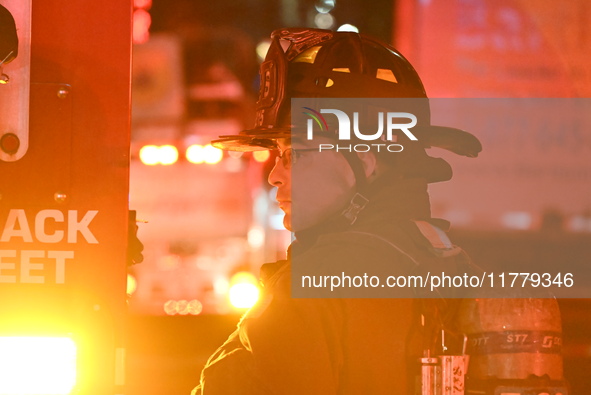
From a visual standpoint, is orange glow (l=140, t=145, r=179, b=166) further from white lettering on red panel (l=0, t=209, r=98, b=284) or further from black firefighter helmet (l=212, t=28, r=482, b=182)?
white lettering on red panel (l=0, t=209, r=98, b=284)

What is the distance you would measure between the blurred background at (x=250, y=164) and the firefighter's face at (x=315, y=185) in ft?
13.7

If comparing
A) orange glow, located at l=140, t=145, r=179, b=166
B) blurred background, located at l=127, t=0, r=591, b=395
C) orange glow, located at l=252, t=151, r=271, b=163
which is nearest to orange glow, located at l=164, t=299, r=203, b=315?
blurred background, located at l=127, t=0, r=591, b=395

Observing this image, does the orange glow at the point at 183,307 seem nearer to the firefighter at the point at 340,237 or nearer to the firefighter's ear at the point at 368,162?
the firefighter at the point at 340,237

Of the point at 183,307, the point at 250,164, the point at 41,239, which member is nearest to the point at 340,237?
the point at 41,239

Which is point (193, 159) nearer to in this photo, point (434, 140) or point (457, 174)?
point (457, 174)

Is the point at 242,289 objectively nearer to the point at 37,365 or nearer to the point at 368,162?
the point at 368,162

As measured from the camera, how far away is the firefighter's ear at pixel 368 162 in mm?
2383

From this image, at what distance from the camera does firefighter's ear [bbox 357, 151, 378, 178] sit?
2.38 m

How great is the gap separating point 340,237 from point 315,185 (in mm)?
269

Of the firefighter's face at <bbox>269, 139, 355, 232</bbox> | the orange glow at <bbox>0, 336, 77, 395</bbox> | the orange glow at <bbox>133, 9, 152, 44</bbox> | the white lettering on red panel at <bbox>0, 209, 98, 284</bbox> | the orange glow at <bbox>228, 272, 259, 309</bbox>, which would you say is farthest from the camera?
the orange glow at <bbox>133, 9, 152, 44</bbox>

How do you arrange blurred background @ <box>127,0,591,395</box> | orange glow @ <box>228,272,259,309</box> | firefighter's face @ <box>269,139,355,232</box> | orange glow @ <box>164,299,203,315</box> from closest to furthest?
firefighter's face @ <box>269,139,355,232</box> < blurred background @ <box>127,0,591,395</box> < orange glow @ <box>228,272,259,309</box> < orange glow @ <box>164,299,203,315</box>

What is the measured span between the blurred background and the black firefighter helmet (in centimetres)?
402

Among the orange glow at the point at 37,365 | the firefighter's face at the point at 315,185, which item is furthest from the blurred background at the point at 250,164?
the orange glow at the point at 37,365

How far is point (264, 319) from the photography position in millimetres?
2100
